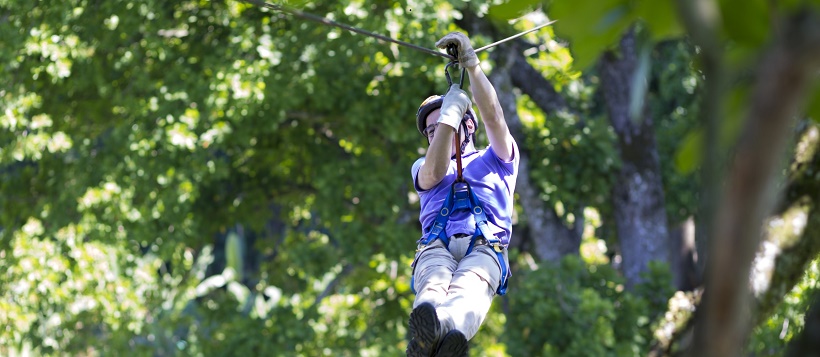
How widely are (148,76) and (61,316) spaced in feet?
9.12

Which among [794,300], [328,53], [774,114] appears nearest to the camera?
[774,114]

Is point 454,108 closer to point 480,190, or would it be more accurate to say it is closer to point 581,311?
point 480,190

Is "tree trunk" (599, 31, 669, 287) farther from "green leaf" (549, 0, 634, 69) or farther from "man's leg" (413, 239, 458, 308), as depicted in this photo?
"green leaf" (549, 0, 634, 69)

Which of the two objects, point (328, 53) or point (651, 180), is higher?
point (328, 53)

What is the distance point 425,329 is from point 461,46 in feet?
3.45

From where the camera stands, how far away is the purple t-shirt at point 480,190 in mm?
4250

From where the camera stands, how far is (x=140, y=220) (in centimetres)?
941

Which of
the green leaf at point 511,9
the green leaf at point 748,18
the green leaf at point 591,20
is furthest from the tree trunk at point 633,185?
the green leaf at point 748,18

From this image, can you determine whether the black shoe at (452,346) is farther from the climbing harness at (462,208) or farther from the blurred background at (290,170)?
the blurred background at (290,170)

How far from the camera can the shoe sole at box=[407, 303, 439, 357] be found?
370 cm

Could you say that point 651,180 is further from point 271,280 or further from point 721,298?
point 721,298

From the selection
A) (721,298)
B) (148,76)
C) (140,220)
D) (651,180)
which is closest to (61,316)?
(140,220)

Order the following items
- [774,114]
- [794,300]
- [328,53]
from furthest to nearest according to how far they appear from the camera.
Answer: [328,53]
[794,300]
[774,114]

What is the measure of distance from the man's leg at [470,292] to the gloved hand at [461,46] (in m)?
0.68
